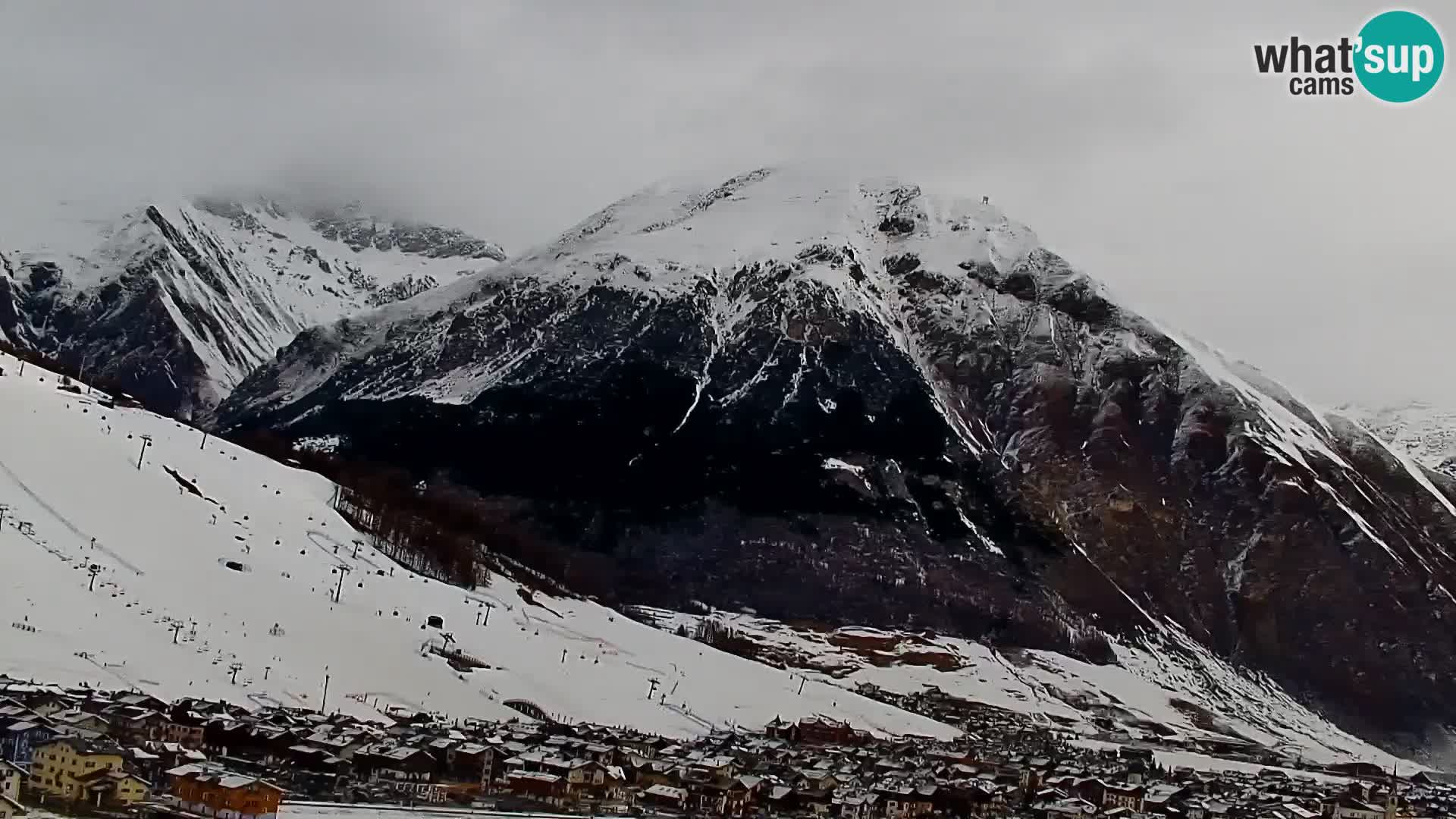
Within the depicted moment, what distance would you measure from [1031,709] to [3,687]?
119 meters

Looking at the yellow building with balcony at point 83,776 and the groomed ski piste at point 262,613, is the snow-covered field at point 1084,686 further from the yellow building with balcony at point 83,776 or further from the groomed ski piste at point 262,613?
the yellow building with balcony at point 83,776

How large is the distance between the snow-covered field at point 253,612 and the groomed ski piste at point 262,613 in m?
0.20

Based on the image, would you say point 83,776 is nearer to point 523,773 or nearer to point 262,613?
point 523,773

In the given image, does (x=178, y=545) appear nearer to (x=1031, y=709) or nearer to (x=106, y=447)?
(x=106, y=447)

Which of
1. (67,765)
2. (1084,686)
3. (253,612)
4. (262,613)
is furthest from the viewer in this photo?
(1084,686)

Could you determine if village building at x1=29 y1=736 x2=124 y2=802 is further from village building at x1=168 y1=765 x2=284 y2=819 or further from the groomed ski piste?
the groomed ski piste

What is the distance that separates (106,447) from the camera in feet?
370

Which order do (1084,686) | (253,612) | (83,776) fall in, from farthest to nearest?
(1084,686) → (253,612) → (83,776)

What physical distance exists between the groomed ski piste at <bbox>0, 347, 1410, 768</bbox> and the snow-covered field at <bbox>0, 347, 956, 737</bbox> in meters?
0.20

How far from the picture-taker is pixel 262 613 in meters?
96.0

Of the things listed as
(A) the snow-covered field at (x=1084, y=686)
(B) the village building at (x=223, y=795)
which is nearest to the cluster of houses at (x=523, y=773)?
(B) the village building at (x=223, y=795)

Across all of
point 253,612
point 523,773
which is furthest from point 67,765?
point 253,612

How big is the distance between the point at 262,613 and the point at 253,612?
64 centimetres

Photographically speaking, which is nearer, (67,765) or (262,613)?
(67,765)
